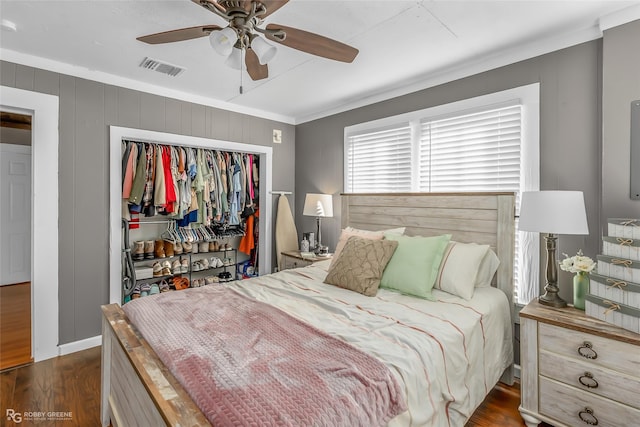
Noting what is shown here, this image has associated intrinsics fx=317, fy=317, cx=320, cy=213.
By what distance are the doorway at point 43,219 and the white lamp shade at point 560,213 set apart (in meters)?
3.68

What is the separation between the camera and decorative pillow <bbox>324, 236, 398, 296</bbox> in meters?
2.28

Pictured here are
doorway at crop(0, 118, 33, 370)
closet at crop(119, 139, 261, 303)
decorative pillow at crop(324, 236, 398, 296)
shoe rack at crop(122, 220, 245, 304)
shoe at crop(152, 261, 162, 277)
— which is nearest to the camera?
decorative pillow at crop(324, 236, 398, 296)

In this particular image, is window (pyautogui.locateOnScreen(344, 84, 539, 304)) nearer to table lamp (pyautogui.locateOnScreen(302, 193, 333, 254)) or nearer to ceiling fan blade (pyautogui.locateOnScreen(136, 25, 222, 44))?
table lamp (pyautogui.locateOnScreen(302, 193, 333, 254))

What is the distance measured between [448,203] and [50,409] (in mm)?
3258

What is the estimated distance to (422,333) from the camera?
1.62 metres

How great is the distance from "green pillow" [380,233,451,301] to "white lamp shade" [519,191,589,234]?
0.62 metres

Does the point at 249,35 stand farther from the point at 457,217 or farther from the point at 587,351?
the point at 587,351

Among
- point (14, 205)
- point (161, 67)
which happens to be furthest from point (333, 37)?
point (14, 205)

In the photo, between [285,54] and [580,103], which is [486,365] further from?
[285,54]

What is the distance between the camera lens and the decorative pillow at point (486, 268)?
2.37m

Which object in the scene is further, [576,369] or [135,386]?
[576,369]

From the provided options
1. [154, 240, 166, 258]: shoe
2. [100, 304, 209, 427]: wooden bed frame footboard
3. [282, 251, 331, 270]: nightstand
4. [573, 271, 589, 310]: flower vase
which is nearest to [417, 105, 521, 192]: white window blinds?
[573, 271, 589, 310]: flower vase

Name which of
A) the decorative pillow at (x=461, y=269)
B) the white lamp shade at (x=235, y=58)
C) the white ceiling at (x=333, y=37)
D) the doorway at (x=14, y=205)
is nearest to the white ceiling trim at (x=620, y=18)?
the white ceiling at (x=333, y=37)

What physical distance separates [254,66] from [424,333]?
1831mm
